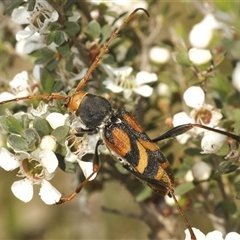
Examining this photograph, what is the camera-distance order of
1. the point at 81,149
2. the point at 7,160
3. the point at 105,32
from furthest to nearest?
1. the point at 105,32
2. the point at 81,149
3. the point at 7,160

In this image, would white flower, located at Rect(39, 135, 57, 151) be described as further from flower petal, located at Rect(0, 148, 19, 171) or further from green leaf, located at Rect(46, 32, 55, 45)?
green leaf, located at Rect(46, 32, 55, 45)

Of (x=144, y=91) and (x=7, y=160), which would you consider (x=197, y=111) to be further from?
(x=7, y=160)

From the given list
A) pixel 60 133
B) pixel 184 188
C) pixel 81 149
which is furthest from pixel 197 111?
pixel 60 133

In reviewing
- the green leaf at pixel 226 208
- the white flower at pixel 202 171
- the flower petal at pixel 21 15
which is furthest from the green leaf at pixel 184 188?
the flower petal at pixel 21 15

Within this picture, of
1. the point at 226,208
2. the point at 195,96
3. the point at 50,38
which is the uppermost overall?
the point at 50,38

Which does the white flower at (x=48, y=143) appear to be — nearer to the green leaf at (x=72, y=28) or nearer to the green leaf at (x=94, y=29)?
the green leaf at (x=72, y=28)

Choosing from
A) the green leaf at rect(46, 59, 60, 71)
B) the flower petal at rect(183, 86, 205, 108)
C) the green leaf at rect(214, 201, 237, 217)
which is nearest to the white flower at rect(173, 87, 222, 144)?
the flower petal at rect(183, 86, 205, 108)

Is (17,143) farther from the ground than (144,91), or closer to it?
farther from the ground
